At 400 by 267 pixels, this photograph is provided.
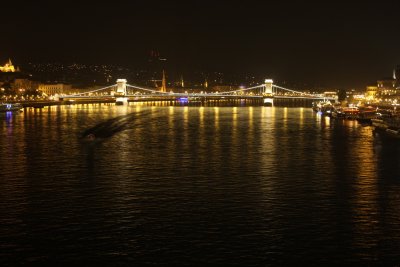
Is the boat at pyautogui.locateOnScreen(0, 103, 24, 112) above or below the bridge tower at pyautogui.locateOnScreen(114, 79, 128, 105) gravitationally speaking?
below

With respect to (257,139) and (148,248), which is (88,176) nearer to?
(148,248)

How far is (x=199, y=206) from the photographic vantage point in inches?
425

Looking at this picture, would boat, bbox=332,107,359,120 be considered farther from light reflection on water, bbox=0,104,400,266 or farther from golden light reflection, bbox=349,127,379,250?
light reflection on water, bbox=0,104,400,266

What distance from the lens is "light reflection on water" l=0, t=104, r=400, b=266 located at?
815 centimetres

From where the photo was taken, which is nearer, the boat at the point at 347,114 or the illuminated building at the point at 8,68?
the boat at the point at 347,114

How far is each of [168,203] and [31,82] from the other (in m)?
82.4

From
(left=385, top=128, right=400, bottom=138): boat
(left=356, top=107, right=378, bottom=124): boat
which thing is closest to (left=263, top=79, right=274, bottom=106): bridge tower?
(left=356, top=107, right=378, bottom=124): boat

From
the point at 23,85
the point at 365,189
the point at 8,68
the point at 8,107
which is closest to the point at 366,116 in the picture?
the point at 8,107

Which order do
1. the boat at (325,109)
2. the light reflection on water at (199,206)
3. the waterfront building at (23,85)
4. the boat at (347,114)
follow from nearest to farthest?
the light reflection on water at (199,206)
the boat at (347,114)
the boat at (325,109)
the waterfront building at (23,85)

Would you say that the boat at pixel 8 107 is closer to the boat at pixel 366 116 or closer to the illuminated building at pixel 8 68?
the boat at pixel 366 116

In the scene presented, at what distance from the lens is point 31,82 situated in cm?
8969

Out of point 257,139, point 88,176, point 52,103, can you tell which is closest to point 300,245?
point 88,176

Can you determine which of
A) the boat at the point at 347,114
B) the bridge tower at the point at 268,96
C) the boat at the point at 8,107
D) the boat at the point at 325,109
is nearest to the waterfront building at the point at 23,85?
the boat at the point at 8,107

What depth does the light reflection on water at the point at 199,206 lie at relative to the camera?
8148 mm
